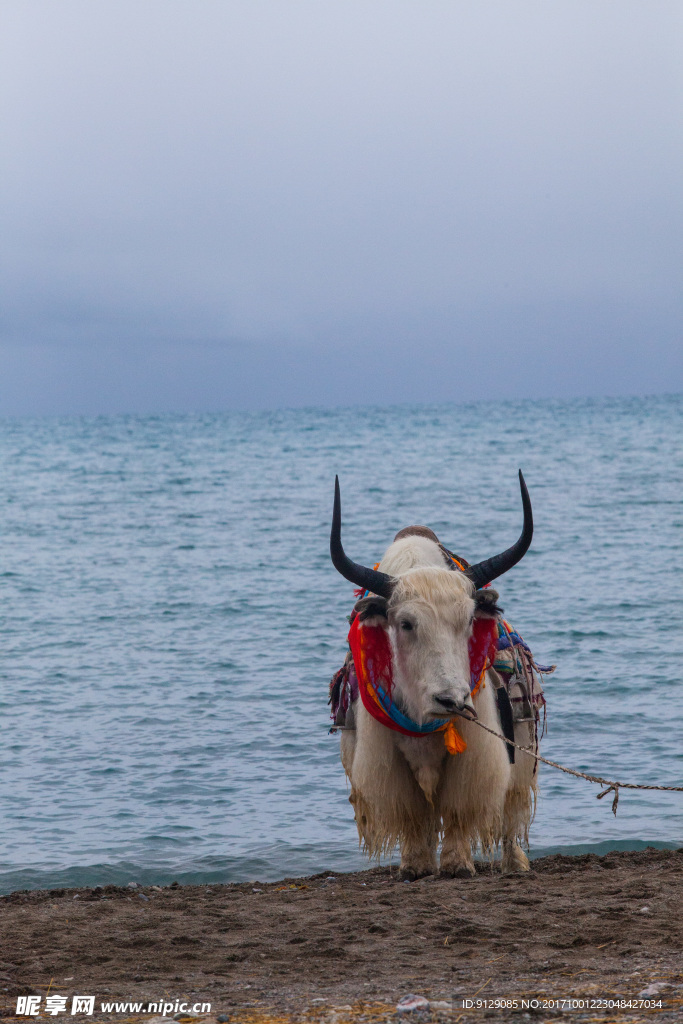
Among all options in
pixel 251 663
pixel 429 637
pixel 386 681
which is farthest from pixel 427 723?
pixel 251 663

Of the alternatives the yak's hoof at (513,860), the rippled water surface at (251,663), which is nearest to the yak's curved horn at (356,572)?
the yak's hoof at (513,860)

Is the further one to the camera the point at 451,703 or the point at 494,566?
the point at 494,566

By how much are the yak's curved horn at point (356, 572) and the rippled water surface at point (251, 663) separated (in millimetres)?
2275

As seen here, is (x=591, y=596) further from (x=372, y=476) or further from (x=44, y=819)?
(x=372, y=476)

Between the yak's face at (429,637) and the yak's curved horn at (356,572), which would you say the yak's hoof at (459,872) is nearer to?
the yak's face at (429,637)

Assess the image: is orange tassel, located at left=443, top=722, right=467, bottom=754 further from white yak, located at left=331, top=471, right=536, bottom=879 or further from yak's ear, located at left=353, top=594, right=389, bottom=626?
yak's ear, located at left=353, top=594, right=389, bottom=626

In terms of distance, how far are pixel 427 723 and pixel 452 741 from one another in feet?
0.44

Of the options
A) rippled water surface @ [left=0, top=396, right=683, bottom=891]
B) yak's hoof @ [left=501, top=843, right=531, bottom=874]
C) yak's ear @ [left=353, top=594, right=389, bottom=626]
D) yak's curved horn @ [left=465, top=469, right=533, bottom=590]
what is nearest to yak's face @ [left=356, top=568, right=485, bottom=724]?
yak's ear @ [left=353, top=594, right=389, bottom=626]

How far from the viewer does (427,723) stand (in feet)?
14.5

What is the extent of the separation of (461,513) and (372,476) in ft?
32.8

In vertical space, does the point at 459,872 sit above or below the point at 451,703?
below

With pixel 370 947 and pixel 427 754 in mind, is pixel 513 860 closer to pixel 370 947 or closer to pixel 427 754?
pixel 427 754

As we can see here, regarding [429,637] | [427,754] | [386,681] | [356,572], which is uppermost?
[356,572]

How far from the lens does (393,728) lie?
15.2 feet
